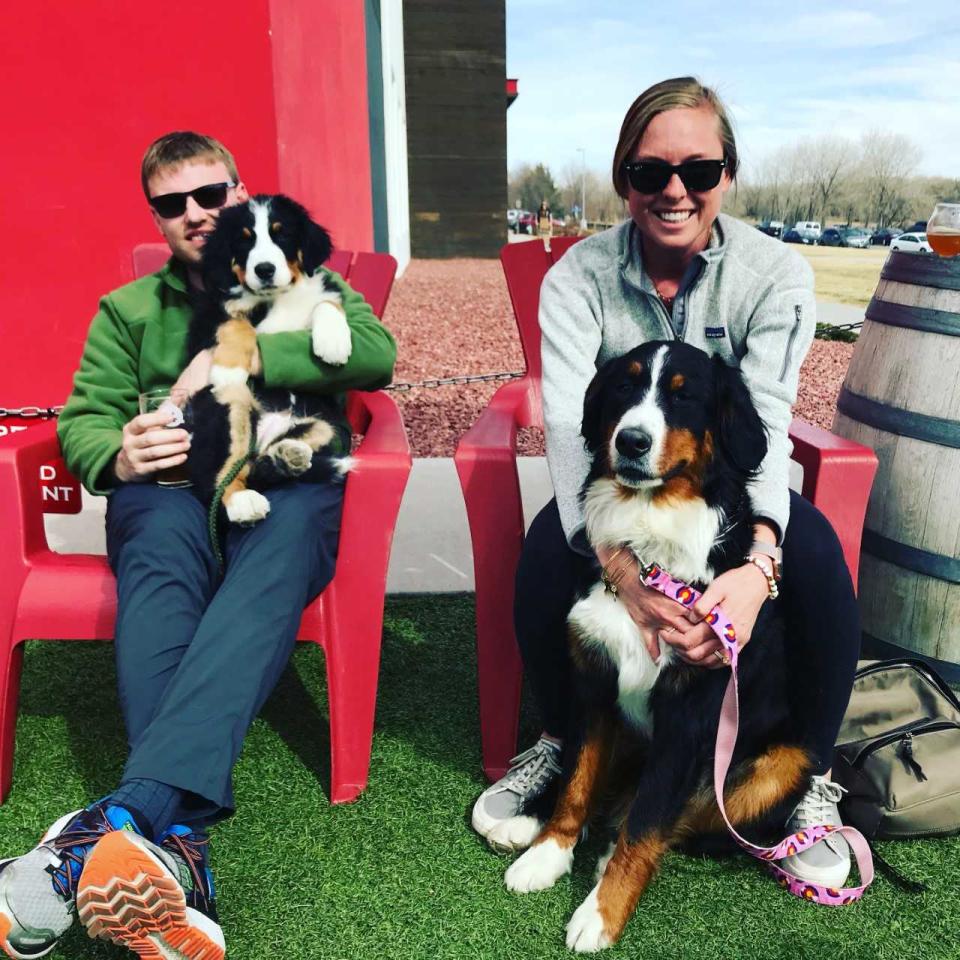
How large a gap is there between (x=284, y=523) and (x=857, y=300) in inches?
497

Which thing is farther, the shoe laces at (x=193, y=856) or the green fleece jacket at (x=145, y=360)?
the green fleece jacket at (x=145, y=360)

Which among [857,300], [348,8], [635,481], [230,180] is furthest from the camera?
[857,300]

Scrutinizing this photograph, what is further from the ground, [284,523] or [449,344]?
[284,523]

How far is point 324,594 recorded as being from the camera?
Answer: 199 centimetres

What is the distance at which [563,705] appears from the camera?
2.01 m

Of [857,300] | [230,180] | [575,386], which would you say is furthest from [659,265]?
[857,300]

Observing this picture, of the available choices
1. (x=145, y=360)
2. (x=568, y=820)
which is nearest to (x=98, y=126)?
(x=145, y=360)

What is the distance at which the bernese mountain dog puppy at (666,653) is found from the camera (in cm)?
162

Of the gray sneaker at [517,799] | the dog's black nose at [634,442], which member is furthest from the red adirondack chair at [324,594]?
the dog's black nose at [634,442]

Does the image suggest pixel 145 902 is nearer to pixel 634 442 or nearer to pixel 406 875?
pixel 406 875

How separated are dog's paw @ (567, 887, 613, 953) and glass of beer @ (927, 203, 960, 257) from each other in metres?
1.79

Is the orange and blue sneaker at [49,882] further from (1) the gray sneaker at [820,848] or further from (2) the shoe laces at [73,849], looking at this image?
(1) the gray sneaker at [820,848]

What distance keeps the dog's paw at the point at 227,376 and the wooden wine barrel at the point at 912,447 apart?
1.64 meters

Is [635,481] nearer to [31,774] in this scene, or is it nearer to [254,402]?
[254,402]
